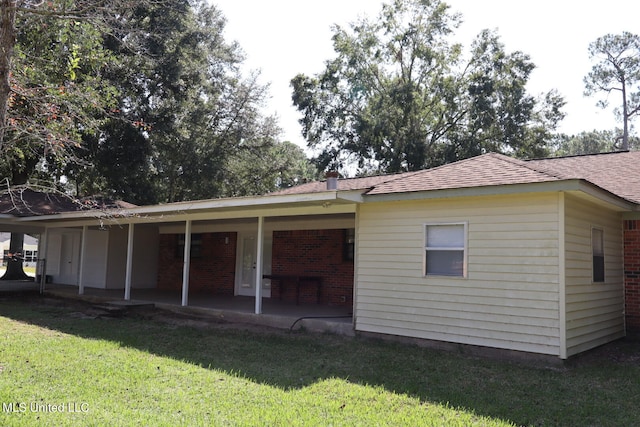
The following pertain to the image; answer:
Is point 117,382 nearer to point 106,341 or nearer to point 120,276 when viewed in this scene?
point 106,341

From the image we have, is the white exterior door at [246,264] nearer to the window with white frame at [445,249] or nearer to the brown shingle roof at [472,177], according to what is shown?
the brown shingle roof at [472,177]

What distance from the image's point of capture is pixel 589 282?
26.3 ft

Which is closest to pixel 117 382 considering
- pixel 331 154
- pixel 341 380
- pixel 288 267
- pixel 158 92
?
pixel 341 380

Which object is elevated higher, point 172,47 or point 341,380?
point 172,47

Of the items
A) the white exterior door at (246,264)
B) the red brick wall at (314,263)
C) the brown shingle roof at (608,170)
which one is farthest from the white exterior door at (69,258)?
the brown shingle roof at (608,170)

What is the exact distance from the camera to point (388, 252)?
887cm

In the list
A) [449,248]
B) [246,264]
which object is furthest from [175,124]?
[449,248]

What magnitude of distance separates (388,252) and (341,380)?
122 inches

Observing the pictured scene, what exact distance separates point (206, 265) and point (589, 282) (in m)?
11.6

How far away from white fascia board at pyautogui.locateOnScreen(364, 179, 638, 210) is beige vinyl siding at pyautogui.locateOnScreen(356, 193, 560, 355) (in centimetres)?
31

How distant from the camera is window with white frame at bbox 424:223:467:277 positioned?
319 inches

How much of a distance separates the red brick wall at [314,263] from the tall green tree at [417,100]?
40.3ft

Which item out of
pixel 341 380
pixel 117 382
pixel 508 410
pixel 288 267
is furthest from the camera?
pixel 288 267

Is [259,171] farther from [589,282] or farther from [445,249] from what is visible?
[589,282]
